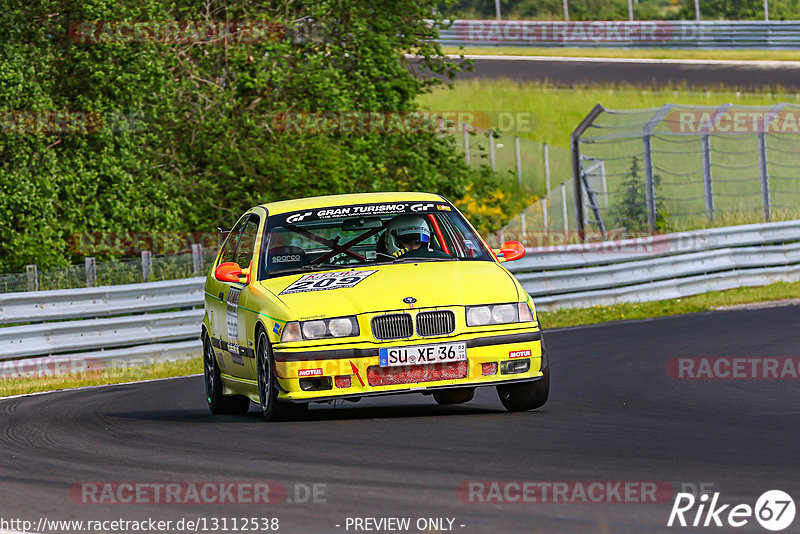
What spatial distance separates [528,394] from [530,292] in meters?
10.8

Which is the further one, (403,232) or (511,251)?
(403,232)

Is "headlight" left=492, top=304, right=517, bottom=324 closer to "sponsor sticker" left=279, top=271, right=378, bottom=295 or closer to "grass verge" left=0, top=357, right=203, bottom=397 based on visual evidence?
"sponsor sticker" left=279, top=271, right=378, bottom=295

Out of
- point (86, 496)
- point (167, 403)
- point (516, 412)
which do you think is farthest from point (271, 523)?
point (167, 403)

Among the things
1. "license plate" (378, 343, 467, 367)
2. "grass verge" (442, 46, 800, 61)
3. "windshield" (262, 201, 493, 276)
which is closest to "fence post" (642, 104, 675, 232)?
"windshield" (262, 201, 493, 276)

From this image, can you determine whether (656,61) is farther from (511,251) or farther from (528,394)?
(528,394)

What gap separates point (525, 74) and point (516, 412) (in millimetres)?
36792

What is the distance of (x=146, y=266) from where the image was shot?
1852 centimetres

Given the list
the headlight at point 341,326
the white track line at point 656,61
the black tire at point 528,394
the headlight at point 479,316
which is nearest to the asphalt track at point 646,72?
the white track line at point 656,61

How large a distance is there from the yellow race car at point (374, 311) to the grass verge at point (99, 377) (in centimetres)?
500

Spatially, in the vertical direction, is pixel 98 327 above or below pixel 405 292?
below

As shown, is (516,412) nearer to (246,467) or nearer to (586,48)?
(246,467)

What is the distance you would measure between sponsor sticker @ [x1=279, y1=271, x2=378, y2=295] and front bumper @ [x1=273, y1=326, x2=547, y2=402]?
0.48 m

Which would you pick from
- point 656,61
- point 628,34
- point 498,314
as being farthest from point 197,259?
point 628,34

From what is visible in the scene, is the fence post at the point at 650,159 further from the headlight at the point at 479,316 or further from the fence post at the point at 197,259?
the headlight at the point at 479,316
